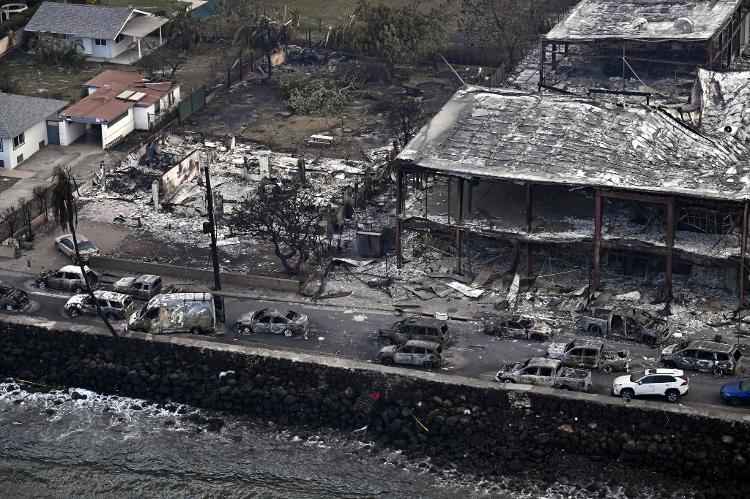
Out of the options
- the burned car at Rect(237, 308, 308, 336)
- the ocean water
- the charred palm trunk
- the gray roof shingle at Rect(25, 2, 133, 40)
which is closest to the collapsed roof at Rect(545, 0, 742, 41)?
the gray roof shingle at Rect(25, 2, 133, 40)

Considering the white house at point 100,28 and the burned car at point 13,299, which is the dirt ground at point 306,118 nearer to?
the white house at point 100,28

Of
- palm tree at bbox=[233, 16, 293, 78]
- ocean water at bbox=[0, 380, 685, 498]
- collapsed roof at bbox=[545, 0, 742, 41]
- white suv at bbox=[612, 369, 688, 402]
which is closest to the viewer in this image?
ocean water at bbox=[0, 380, 685, 498]

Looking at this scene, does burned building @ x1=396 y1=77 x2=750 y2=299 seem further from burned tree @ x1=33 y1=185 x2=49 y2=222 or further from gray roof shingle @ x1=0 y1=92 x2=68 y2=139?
gray roof shingle @ x1=0 y1=92 x2=68 y2=139

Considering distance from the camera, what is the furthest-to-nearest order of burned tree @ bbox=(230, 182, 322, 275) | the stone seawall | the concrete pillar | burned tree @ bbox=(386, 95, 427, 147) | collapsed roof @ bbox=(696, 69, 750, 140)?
burned tree @ bbox=(386, 95, 427, 147) < the concrete pillar < collapsed roof @ bbox=(696, 69, 750, 140) < burned tree @ bbox=(230, 182, 322, 275) < the stone seawall

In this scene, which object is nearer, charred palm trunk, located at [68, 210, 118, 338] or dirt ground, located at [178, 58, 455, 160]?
charred palm trunk, located at [68, 210, 118, 338]

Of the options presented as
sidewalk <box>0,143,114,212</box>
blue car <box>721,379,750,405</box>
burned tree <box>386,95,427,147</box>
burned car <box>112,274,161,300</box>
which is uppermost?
burned tree <box>386,95,427,147</box>

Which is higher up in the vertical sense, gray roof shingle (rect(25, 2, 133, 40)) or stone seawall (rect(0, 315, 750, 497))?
gray roof shingle (rect(25, 2, 133, 40))
